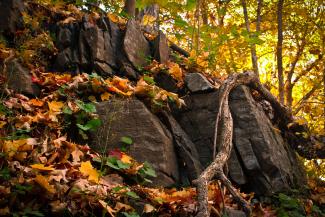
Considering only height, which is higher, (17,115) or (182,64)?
(182,64)

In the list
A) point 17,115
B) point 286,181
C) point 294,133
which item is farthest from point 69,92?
point 294,133

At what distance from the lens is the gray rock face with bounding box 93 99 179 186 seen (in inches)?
159

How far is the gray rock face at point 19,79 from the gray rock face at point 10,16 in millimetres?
909

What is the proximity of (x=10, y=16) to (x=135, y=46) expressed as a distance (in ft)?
6.90

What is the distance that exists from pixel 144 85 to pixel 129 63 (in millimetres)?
1223

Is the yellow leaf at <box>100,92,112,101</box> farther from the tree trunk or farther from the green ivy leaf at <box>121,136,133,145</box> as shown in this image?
the tree trunk

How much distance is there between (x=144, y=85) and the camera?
15.4 feet

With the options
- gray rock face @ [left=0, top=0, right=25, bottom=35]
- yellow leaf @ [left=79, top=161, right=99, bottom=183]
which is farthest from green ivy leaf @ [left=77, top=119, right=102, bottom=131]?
gray rock face @ [left=0, top=0, right=25, bottom=35]

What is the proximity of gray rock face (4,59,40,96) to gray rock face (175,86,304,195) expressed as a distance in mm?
2120

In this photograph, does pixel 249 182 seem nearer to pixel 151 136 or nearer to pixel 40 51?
pixel 151 136

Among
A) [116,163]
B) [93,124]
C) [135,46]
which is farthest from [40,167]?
[135,46]

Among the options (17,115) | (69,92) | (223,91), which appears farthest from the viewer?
(223,91)

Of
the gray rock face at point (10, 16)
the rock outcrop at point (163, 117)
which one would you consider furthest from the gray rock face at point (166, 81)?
the gray rock face at point (10, 16)

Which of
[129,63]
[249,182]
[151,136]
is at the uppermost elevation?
[129,63]
